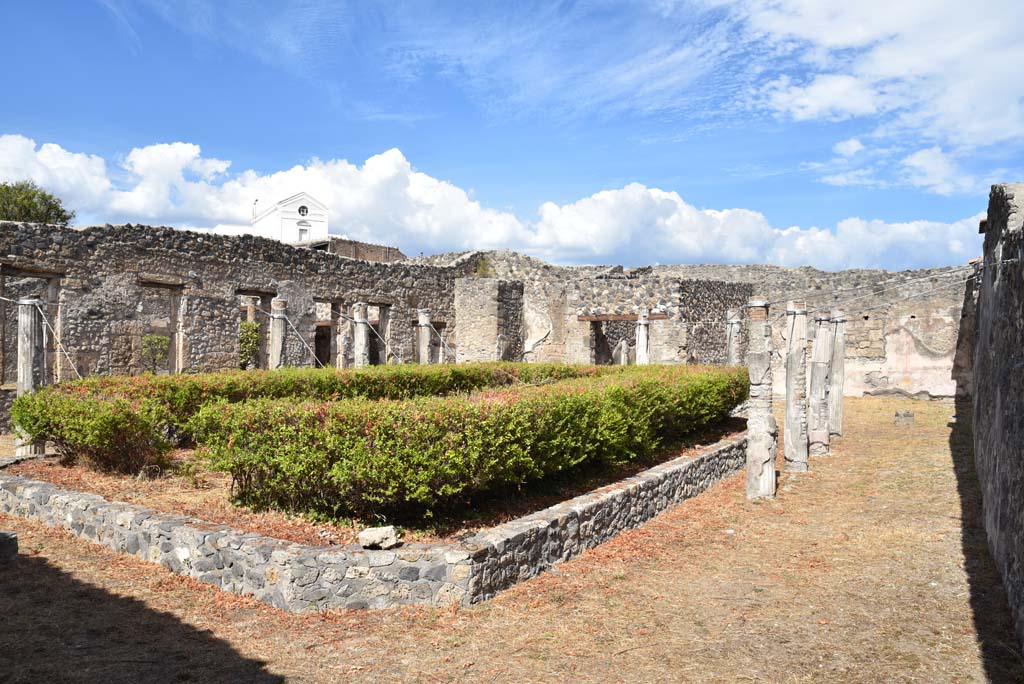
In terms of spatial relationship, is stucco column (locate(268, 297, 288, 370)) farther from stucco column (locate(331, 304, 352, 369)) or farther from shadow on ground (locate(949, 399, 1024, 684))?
shadow on ground (locate(949, 399, 1024, 684))

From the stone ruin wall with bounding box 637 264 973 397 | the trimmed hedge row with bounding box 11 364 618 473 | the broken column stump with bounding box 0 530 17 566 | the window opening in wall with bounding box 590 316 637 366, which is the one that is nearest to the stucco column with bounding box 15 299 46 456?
the trimmed hedge row with bounding box 11 364 618 473

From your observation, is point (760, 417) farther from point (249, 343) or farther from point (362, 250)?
point (362, 250)

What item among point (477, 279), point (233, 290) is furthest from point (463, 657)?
point (477, 279)

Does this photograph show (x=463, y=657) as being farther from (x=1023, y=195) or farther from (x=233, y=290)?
(x=233, y=290)

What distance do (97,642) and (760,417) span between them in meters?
8.17

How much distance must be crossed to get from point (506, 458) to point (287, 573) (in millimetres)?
2230

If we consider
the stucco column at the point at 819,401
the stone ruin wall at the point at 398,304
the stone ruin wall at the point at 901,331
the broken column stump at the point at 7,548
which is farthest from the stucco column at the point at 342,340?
the broken column stump at the point at 7,548

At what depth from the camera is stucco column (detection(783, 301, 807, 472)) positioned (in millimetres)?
11898

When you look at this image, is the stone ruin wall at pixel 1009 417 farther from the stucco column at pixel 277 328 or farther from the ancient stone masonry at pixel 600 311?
the ancient stone masonry at pixel 600 311

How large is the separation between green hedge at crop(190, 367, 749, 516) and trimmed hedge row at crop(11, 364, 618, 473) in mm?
1104

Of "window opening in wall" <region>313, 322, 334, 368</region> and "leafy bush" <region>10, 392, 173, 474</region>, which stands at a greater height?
"window opening in wall" <region>313, 322, 334, 368</region>

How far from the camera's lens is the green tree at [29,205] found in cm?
3138

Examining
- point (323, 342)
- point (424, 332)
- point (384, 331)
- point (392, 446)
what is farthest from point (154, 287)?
point (392, 446)

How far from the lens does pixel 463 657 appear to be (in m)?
4.64
